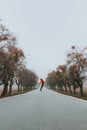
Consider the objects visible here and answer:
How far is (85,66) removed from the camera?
56188 mm

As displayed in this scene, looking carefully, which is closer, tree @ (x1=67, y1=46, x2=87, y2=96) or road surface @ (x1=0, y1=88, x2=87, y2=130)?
road surface @ (x1=0, y1=88, x2=87, y2=130)

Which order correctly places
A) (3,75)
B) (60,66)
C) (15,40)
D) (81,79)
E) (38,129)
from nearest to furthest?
(38,129)
(15,40)
(3,75)
(81,79)
(60,66)

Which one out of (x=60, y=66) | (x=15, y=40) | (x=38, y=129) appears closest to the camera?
(x=38, y=129)

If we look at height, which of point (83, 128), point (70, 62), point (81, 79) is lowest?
point (83, 128)

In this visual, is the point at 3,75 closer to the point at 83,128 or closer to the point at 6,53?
the point at 6,53

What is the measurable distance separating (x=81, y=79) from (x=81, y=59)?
14.5ft

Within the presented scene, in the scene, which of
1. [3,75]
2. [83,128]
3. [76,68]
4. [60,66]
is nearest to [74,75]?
[76,68]

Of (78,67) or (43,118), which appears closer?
(43,118)

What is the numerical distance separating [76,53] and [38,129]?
5173 centimetres

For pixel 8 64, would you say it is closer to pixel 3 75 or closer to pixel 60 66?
pixel 3 75

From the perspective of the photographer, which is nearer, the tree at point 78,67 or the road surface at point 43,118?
the road surface at point 43,118

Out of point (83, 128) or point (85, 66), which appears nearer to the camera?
point (83, 128)

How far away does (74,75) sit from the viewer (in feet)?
192

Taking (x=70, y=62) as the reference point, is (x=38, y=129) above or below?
below
